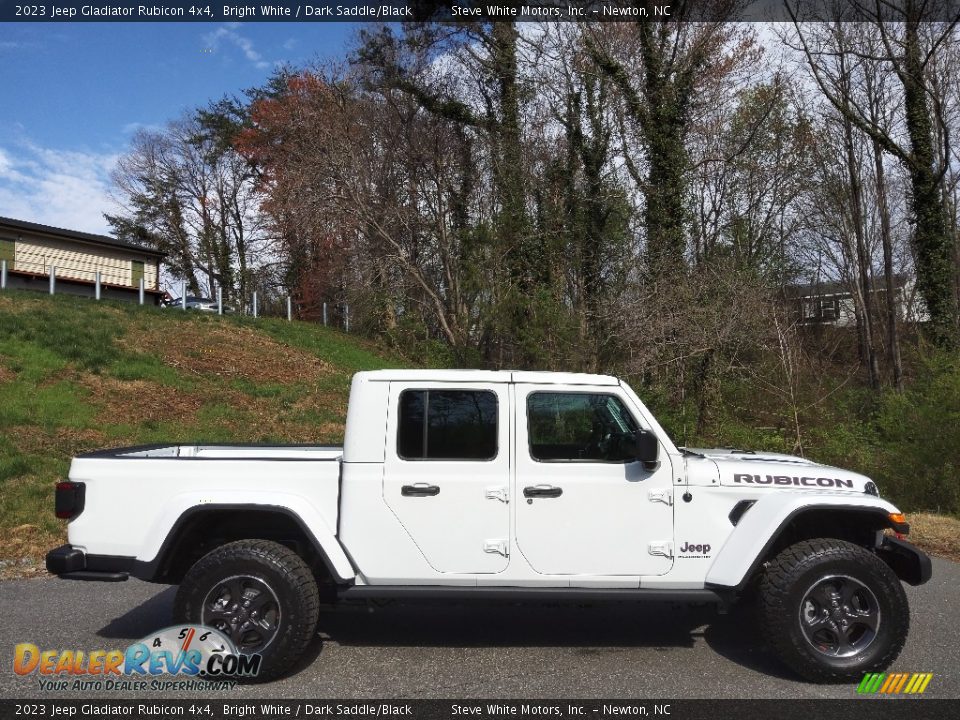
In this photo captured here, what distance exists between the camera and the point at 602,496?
4.75 m

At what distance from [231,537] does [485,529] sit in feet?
5.58

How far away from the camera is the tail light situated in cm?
468

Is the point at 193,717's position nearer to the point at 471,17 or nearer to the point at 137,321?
the point at 137,321

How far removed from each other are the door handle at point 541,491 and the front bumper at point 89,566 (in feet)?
7.90

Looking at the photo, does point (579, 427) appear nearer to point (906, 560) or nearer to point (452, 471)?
point (452, 471)

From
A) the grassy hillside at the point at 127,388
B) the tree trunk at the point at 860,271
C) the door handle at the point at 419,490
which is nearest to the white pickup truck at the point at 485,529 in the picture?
the door handle at the point at 419,490

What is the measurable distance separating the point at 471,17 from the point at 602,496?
1937cm

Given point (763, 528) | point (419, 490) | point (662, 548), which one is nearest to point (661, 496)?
point (662, 548)

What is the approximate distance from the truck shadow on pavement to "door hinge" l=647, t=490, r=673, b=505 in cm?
67

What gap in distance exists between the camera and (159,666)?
470cm

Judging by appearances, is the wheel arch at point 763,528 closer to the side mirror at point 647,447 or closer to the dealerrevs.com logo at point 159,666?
the side mirror at point 647,447

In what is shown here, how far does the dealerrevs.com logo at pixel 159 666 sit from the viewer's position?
4.51m

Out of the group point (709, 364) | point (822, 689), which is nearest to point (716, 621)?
point (822, 689)

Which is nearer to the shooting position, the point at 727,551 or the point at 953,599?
the point at 727,551
